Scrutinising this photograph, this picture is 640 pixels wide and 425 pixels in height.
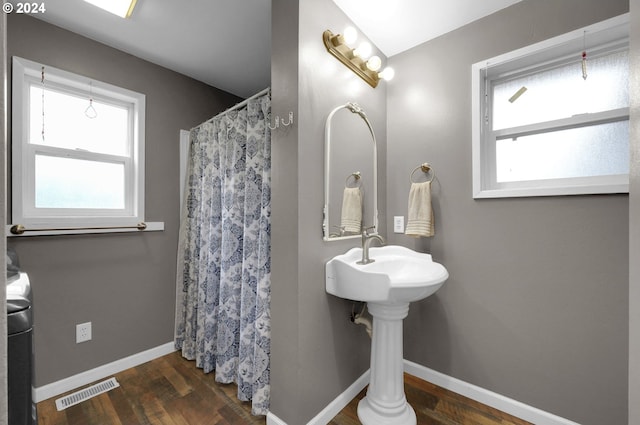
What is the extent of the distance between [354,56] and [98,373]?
276 centimetres

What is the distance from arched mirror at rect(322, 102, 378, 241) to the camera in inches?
59.8

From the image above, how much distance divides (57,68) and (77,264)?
1.31m

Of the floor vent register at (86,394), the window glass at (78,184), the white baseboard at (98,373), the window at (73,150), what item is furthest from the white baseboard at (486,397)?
the window glass at (78,184)

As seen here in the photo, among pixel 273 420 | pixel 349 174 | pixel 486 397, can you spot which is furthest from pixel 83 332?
pixel 486 397

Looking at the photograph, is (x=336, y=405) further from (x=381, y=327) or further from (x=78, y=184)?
(x=78, y=184)

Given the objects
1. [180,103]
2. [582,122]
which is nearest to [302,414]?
[582,122]

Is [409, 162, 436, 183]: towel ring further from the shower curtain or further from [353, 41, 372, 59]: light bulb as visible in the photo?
the shower curtain

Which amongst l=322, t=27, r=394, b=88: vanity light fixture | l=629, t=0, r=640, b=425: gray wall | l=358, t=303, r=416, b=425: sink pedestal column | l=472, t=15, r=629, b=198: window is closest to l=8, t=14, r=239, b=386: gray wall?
l=322, t=27, r=394, b=88: vanity light fixture

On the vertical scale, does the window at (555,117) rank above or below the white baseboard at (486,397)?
above

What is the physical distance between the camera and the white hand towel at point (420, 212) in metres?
1.71

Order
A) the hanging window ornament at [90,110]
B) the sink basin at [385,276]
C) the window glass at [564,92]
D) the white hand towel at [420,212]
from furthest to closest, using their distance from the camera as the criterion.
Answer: the hanging window ornament at [90,110] < the white hand towel at [420,212] < the window glass at [564,92] < the sink basin at [385,276]

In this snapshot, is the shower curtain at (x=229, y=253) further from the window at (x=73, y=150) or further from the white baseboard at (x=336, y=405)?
the window at (x=73, y=150)

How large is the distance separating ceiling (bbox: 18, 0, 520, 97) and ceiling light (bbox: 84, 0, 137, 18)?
0.16 feet

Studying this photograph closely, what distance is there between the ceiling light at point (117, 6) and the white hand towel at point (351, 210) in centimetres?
169
